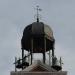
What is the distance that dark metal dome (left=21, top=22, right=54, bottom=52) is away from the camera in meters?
60.7

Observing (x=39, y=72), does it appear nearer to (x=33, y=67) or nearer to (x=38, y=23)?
(x=33, y=67)

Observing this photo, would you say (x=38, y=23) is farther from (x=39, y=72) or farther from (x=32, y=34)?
(x=39, y=72)

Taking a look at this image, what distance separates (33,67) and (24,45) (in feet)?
12.3

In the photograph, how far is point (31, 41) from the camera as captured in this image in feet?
200

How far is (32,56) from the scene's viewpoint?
2388 inches

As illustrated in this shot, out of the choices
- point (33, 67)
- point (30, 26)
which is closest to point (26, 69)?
point (33, 67)

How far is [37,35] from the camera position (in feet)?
199

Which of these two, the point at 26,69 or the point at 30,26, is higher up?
the point at 30,26

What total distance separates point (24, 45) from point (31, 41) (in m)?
1.41

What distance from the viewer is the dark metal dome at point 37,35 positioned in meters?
60.7

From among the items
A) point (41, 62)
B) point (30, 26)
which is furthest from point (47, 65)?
point (30, 26)

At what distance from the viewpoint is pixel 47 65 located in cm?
5925

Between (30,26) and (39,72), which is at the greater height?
(30,26)

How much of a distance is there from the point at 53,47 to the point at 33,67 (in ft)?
12.6
